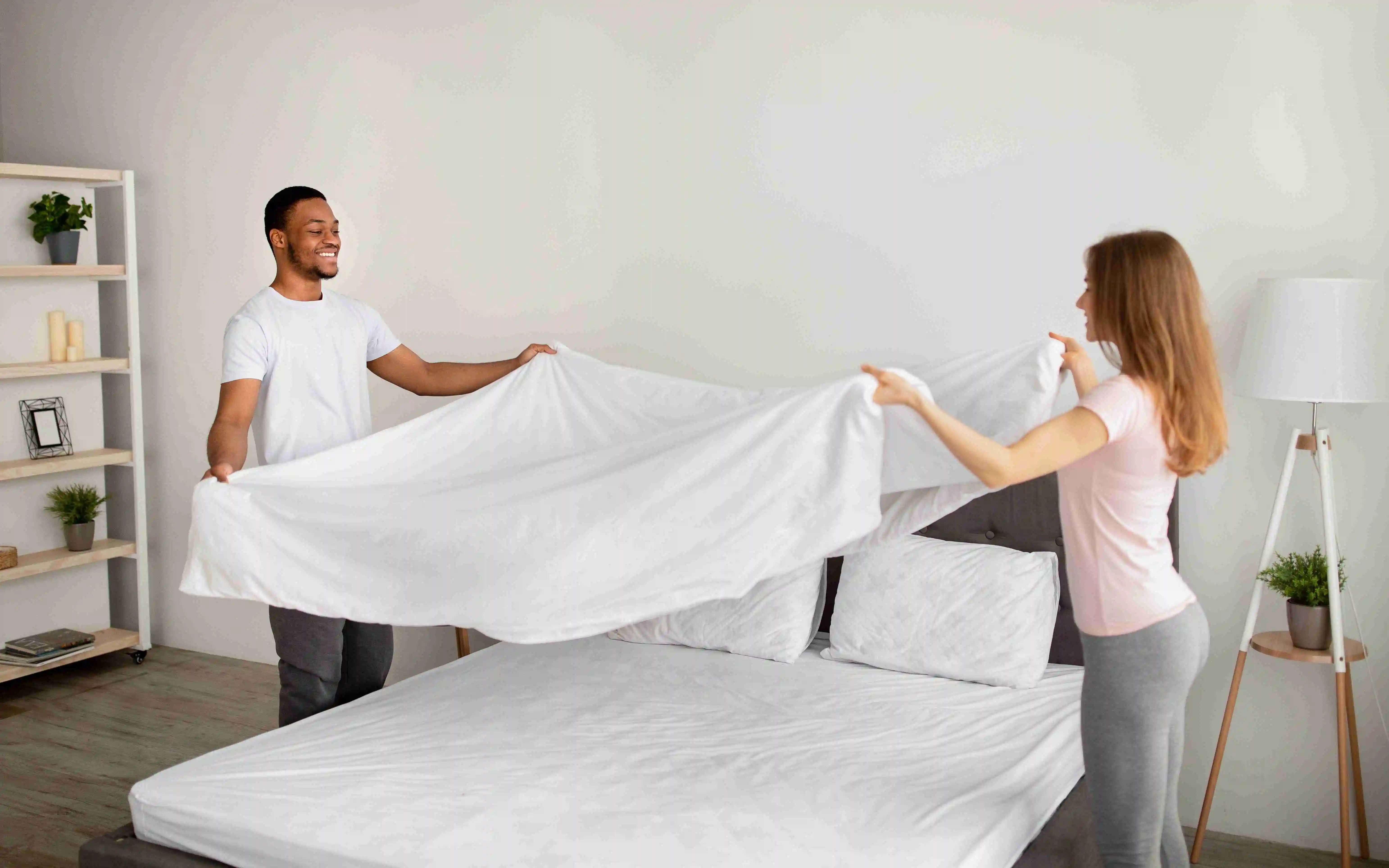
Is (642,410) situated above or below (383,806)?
above

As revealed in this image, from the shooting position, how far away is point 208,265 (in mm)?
5000

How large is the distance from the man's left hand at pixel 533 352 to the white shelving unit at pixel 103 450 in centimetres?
248

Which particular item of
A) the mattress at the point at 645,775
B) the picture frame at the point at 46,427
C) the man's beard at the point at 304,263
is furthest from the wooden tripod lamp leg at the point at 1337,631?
the picture frame at the point at 46,427

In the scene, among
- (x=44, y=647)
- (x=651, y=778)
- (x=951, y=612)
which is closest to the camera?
(x=651, y=778)

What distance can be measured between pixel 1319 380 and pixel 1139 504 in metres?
1.18

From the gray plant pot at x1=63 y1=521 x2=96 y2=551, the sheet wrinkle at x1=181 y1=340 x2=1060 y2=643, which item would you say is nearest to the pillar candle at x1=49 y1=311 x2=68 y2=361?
the gray plant pot at x1=63 y1=521 x2=96 y2=551

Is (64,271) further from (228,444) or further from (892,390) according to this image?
(892,390)

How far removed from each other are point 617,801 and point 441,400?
2.49m

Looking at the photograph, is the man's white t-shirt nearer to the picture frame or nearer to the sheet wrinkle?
the sheet wrinkle

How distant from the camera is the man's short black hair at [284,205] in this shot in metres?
3.12

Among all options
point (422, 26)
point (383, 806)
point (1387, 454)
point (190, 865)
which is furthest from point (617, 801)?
point (422, 26)

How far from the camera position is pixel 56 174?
15.5 feet

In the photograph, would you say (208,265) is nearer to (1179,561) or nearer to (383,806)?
(383,806)

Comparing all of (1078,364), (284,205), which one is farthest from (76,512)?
(1078,364)
